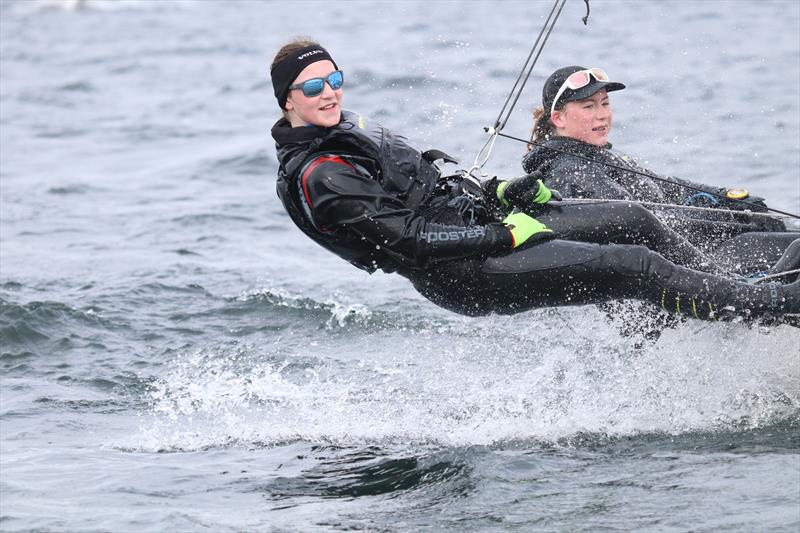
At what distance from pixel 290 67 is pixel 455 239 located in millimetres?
1247

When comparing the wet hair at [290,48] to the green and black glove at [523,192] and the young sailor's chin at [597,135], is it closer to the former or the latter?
the green and black glove at [523,192]

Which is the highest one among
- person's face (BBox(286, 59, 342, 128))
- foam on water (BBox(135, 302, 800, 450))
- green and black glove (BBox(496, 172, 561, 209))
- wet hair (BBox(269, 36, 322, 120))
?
wet hair (BBox(269, 36, 322, 120))

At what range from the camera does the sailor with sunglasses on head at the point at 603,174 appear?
7.25 metres

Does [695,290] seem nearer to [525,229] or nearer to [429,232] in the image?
[525,229]

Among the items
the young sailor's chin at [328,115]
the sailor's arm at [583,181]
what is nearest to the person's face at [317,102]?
the young sailor's chin at [328,115]

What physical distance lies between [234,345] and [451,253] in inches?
139

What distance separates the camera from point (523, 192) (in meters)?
6.52

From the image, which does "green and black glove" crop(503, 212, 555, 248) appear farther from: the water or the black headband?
the black headband

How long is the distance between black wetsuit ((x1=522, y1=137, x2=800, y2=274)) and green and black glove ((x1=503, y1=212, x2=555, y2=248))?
0.80 metres

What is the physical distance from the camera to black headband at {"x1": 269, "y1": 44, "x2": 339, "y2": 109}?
631 centimetres

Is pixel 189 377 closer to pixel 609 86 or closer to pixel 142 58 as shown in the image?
pixel 609 86

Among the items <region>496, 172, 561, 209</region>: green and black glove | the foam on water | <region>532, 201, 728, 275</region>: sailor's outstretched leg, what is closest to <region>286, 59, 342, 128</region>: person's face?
<region>496, 172, 561, 209</region>: green and black glove

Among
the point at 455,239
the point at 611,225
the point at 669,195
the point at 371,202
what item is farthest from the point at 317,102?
the point at 669,195

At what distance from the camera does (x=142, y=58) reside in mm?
25047
